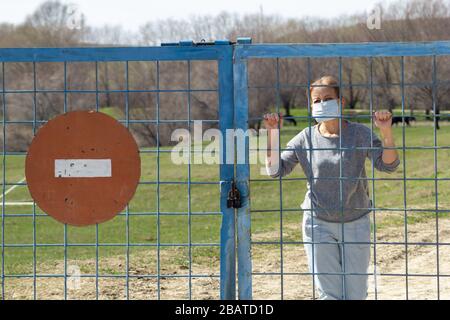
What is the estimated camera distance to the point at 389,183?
794 inches

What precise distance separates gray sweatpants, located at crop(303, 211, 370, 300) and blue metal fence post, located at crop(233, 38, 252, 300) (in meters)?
0.64

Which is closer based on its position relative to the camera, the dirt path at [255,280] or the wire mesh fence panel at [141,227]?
the wire mesh fence panel at [141,227]

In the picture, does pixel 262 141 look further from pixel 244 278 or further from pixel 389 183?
pixel 389 183

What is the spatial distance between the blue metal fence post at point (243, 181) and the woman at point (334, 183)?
1.13 ft

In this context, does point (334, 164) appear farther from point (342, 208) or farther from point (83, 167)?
point (83, 167)

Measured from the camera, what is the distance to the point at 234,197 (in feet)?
15.1

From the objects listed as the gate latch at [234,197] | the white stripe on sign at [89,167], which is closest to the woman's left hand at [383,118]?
the gate latch at [234,197]

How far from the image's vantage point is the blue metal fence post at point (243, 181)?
14.9 feet

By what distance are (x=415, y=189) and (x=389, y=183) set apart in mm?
2454

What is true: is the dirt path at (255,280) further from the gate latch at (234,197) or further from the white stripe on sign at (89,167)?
the white stripe on sign at (89,167)

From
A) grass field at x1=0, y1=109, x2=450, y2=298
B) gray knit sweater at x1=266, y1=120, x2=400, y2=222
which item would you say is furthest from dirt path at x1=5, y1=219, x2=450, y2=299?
gray knit sweater at x1=266, y1=120, x2=400, y2=222

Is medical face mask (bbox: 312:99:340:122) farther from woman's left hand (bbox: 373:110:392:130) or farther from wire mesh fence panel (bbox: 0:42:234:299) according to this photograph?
wire mesh fence panel (bbox: 0:42:234:299)

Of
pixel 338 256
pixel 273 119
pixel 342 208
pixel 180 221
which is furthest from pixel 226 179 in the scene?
pixel 180 221

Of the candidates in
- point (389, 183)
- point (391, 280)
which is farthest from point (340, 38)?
point (391, 280)
